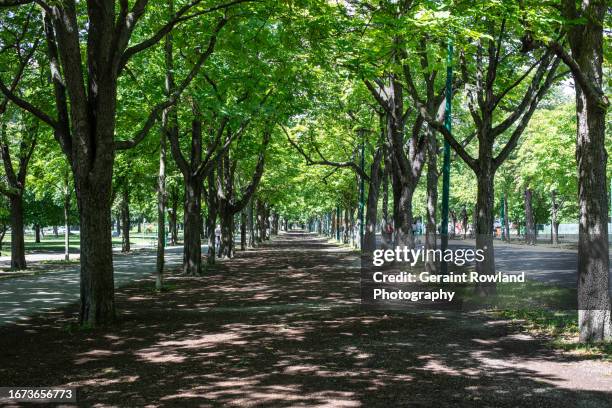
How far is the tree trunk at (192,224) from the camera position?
70.9 feet

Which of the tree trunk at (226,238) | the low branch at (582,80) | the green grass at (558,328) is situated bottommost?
the green grass at (558,328)

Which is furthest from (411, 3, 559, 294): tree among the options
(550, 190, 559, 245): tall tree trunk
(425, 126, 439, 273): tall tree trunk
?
(550, 190, 559, 245): tall tree trunk

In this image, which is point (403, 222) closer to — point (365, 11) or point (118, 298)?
point (365, 11)

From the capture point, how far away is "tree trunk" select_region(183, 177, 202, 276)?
21.6 meters

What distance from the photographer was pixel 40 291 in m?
A: 16.4

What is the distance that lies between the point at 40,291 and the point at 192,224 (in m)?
6.51

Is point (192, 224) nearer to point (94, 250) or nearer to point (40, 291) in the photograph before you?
point (40, 291)

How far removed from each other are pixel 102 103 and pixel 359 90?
39.4ft

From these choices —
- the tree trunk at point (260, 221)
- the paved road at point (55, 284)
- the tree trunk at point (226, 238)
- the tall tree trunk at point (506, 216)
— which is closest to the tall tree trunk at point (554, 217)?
the tall tree trunk at point (506, 216)

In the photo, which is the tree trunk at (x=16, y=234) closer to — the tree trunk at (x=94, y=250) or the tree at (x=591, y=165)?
the tree trunk at (x=94, y=250)

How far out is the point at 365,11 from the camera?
1441 centimetres

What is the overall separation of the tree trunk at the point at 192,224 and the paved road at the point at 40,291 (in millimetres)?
1710

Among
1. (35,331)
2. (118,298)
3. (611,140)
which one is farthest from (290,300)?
(611,140)

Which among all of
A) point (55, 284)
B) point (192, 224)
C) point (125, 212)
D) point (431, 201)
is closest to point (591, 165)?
point (431, 201)
